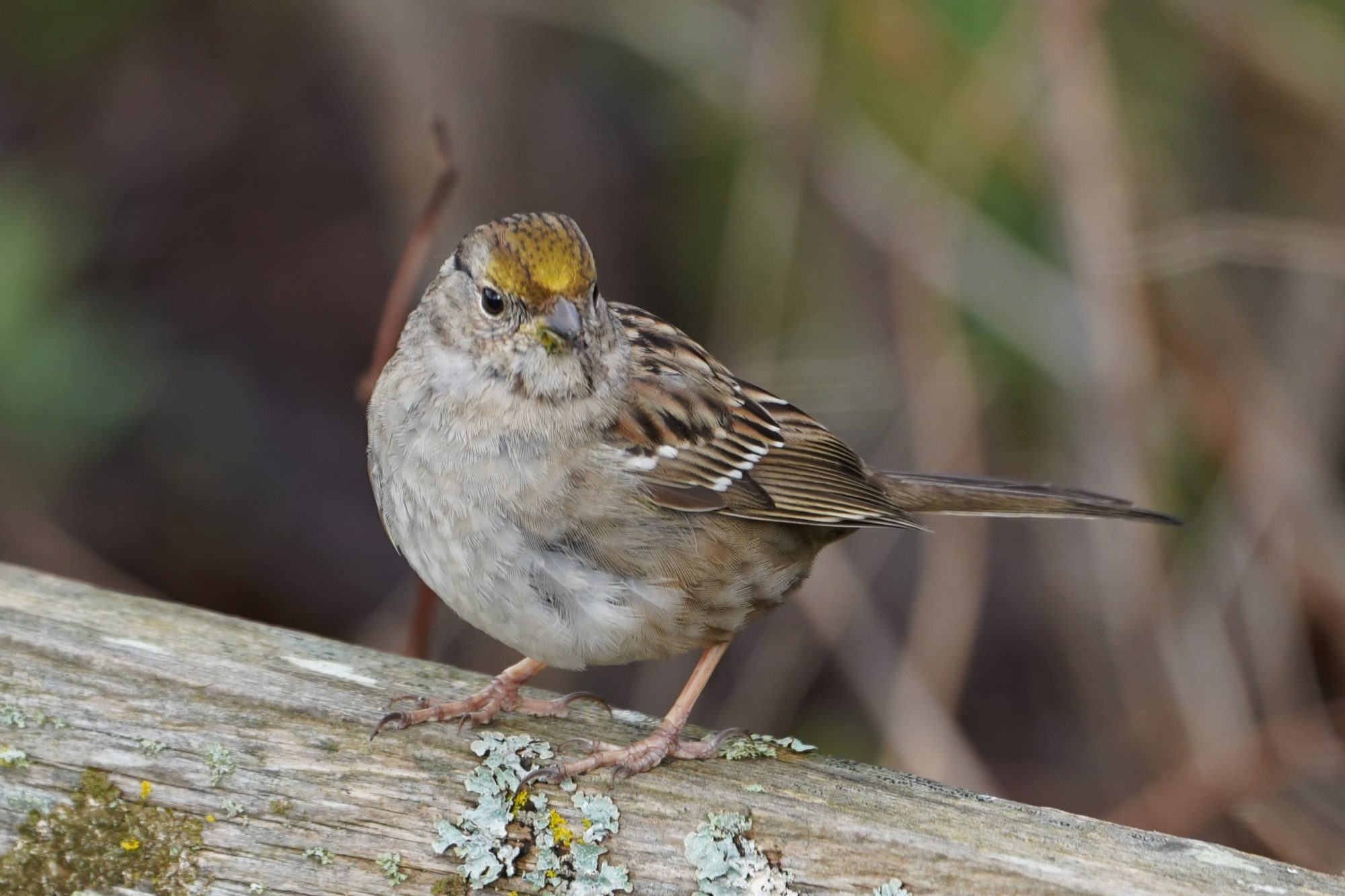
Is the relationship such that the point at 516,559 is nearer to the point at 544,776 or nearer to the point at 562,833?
the point at 544,776

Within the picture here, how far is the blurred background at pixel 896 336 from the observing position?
11.7 ft

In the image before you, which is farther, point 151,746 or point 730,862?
point 151,746

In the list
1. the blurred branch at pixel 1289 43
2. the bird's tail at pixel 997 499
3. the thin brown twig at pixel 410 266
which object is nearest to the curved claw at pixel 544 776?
the thin brown twig at pixel 410 266

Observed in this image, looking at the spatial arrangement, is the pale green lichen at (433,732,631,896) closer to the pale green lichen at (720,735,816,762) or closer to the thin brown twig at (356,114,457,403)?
the pale green lichen at (720,735,816,762)

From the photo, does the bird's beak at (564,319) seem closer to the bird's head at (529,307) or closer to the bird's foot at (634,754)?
the bird's head at (529,307)

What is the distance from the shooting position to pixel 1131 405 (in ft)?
11.6

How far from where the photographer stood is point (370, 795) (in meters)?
1.82

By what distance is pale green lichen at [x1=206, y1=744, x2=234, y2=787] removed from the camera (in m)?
1.81

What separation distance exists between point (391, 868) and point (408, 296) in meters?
1.29

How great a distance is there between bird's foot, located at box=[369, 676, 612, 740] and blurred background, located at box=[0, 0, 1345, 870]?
1449 millimetres

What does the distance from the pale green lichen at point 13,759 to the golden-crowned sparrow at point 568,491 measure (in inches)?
18.0

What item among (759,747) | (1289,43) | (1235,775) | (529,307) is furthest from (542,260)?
(1289,43)

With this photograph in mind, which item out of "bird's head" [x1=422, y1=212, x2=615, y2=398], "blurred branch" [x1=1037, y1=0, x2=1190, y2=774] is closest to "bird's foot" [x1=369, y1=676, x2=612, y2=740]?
"bird's head" [x1=422, y1=212, x2=615, y2=398]

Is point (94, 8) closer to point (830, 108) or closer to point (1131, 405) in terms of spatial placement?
point (830, 108)
